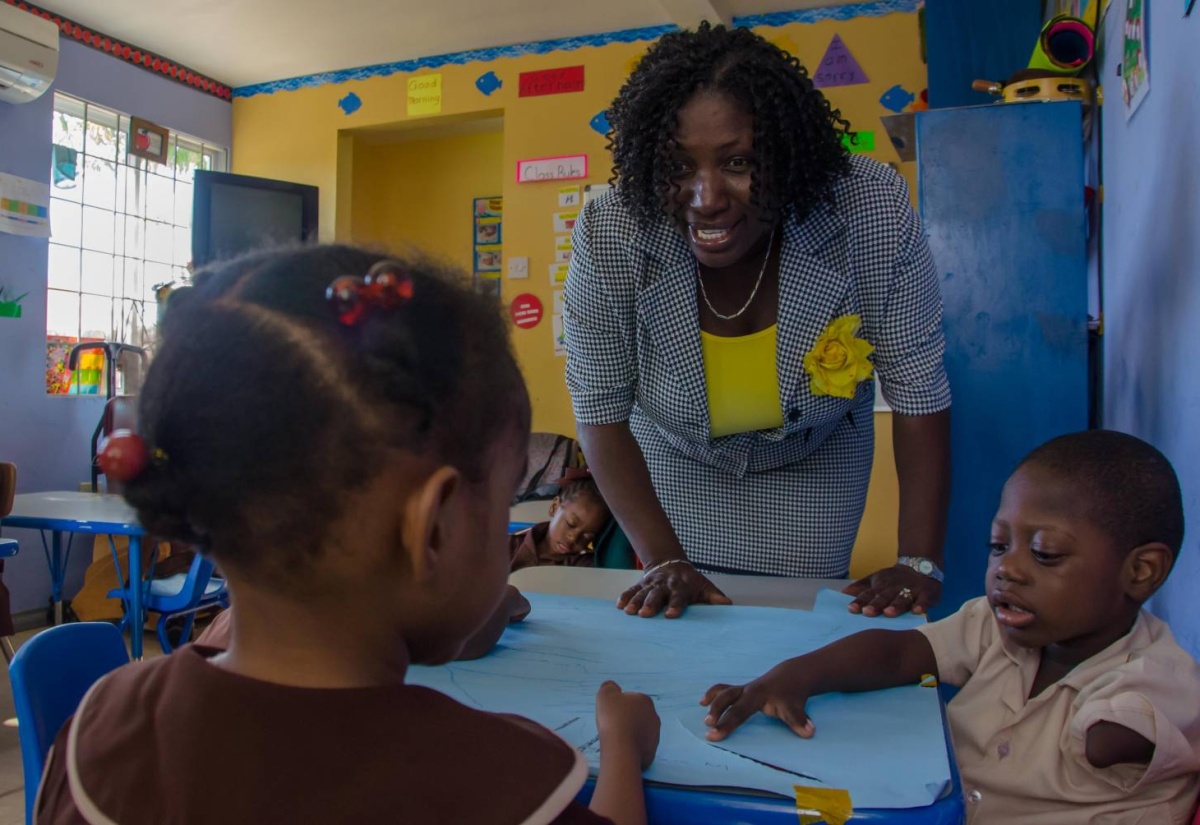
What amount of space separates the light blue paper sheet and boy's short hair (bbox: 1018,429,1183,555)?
270 millimetres

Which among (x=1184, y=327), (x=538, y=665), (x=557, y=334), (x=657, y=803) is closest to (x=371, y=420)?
(x=657, y=803)

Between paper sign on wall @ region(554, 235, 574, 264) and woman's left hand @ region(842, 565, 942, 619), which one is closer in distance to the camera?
woman's left hand @ region(842, 565, 942, 619)

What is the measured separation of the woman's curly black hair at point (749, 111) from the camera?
133 cm

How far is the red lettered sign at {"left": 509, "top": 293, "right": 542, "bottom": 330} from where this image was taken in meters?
5.22

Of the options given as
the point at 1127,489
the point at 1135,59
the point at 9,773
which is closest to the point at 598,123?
the point at 1135,59

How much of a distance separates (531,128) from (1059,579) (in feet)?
15.0

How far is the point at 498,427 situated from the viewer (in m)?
0.66

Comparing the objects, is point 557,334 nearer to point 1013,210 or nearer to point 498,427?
point 1013,210

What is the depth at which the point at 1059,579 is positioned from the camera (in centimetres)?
107

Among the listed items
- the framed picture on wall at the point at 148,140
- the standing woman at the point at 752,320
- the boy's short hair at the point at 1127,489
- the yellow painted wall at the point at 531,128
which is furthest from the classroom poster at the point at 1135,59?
the framed picture on wall at the point at 148,140

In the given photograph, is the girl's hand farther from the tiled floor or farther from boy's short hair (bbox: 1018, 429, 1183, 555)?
the tiled floor

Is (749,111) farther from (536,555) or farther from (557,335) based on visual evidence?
(557,335)

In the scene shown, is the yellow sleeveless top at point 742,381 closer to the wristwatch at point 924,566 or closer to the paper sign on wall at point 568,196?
the wristwatch at point 924,566

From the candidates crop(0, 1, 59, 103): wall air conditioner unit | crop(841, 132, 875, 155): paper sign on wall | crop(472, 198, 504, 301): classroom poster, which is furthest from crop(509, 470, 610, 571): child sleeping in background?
crop(472, 198, 504, 301): classroom poster
